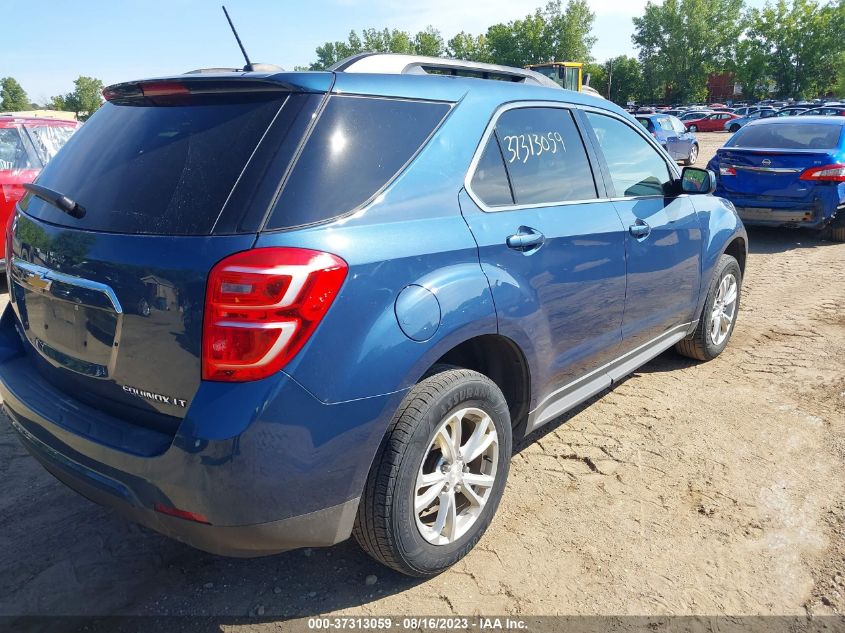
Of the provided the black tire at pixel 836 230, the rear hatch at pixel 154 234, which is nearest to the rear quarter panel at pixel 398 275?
the rear hatch at pixel 154 234

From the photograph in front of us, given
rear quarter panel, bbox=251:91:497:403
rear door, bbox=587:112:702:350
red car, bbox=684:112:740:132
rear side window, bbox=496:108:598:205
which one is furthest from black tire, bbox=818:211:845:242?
red car, bbox=684:112:740:132

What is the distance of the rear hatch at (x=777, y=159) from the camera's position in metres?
8.14

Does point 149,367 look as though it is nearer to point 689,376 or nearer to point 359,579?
point 359,579

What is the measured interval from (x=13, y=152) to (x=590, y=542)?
679cm

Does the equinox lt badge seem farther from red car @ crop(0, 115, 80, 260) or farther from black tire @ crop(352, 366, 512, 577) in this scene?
red car @ crop(0, 115, 80, 260)

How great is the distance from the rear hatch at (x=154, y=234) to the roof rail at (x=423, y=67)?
1.15ft

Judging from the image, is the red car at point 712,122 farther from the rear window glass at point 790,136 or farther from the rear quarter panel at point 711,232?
the rear quarter panel at point 711,232

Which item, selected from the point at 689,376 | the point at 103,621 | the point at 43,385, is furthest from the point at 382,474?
the point at 689,376

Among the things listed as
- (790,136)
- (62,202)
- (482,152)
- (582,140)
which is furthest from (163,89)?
(790,136)

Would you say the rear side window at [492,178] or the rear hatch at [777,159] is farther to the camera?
the rear hatch at [777,159]

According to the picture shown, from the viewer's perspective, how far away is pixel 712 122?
40.3 meters

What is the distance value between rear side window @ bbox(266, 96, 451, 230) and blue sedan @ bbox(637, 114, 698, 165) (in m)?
18.8

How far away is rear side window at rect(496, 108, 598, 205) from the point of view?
2746 millimetres

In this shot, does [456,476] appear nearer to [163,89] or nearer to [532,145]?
[532,145]
